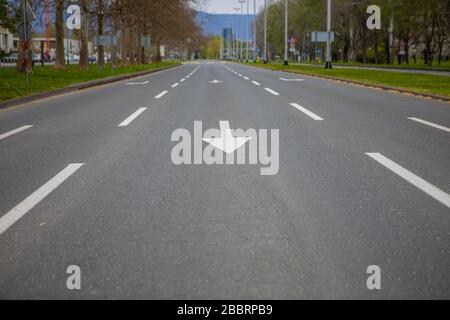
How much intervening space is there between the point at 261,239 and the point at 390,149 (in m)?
4.03

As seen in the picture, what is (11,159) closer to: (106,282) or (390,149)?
(106,282)

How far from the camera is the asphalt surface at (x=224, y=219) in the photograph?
10.5ft

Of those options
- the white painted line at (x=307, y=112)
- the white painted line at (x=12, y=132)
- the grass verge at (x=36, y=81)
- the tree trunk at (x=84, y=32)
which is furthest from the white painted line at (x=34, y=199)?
the tree trunk at (x=84, y=32)

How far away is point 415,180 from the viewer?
18.5ft

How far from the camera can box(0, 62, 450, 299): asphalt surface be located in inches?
126

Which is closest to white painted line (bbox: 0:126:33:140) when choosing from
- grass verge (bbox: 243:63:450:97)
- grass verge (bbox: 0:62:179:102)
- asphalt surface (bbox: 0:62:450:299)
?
asphalt surface (bbox: 0:62:450:299)

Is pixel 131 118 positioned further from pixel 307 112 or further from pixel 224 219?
pixel 224 219

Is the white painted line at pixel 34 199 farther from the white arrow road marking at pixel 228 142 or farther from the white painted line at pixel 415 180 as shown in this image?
the white painted line at pixel 415 180

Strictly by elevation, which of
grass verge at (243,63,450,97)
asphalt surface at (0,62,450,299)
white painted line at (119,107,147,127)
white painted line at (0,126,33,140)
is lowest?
asphalt surface at (0,62,450,299)

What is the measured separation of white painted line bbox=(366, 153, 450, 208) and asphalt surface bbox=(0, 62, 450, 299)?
29mm

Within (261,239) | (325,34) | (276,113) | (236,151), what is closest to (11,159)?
(236,151)

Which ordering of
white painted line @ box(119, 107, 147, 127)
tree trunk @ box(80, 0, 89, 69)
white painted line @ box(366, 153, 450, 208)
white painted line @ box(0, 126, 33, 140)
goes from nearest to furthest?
white painted line @ box(366, 153, 450, 208) < white painted line @ box(0, 126, 33, 140) < white painted line @ box(119, 107, 147, 127) < tree trunk @ box(80, 0, 89, 69)

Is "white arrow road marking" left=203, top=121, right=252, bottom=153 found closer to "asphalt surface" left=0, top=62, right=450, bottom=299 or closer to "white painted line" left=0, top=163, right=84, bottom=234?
"asphalt surface" left=0, top=62, right=450, bottom=299

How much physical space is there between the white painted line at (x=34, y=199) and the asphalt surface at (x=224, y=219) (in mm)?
15
